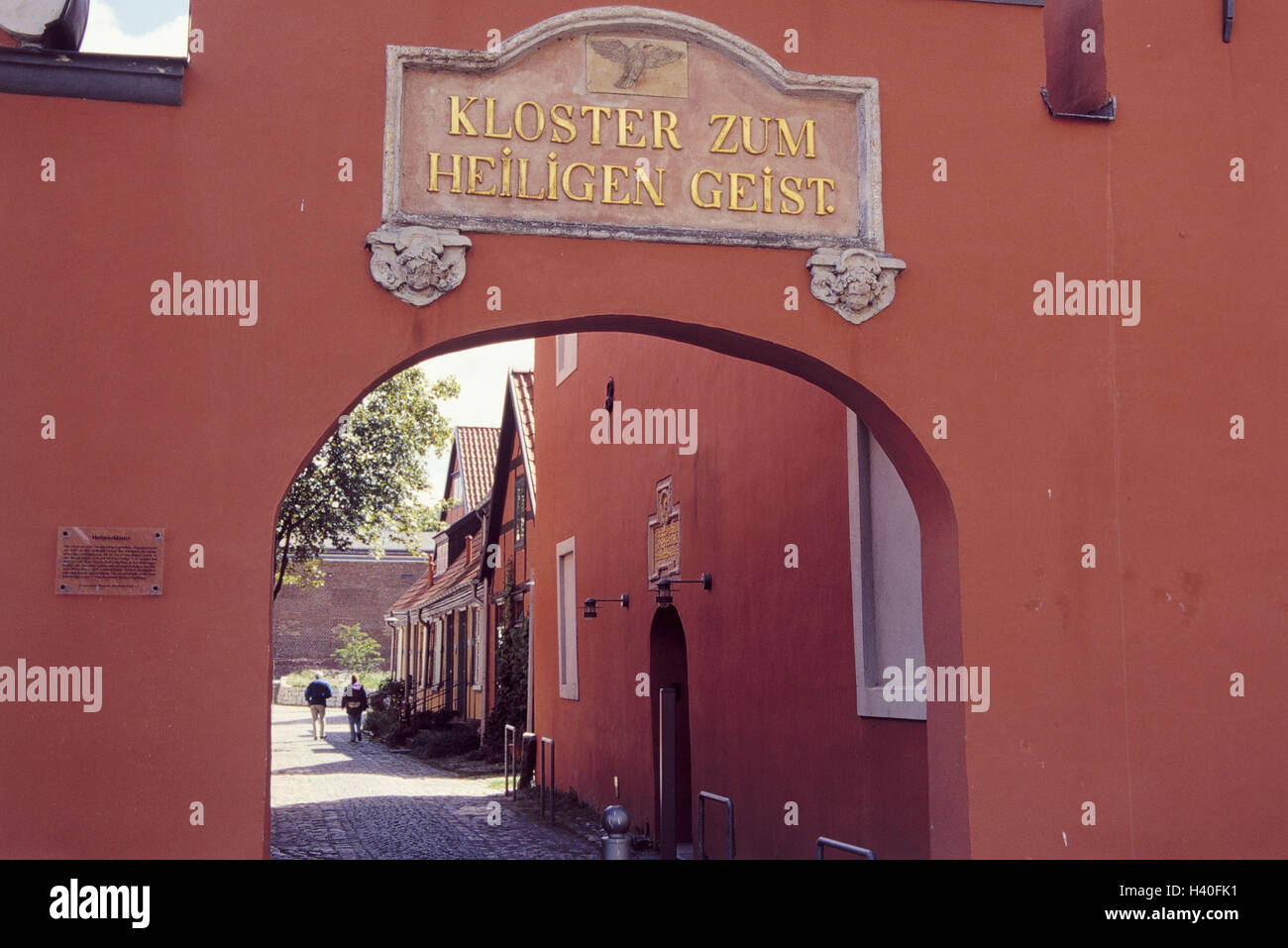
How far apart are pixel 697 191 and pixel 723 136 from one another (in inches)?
11.9

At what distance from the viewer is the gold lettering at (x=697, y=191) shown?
6281 millimetres

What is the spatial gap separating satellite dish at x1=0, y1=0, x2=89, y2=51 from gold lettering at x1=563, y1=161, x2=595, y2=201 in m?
2.21

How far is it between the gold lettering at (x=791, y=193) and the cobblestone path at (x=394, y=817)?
7248mm

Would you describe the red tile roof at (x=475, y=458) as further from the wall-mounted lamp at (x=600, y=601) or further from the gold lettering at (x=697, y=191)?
the gold lettering at (x=697, y=191)

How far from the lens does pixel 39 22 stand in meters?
5.75

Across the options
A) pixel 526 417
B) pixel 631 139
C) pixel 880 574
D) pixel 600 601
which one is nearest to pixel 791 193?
pixel 631 139

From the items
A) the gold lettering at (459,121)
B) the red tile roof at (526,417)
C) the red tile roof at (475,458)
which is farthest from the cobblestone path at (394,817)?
the red tile roof at (475,458)

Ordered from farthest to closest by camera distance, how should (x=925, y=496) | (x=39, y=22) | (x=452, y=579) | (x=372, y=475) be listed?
(x=452, y=579) → (x=372, y=475) → (x=925, y=496) → (x=39, y=22)

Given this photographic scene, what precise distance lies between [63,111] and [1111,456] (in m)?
5.04

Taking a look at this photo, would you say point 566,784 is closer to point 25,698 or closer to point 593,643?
point 593,643

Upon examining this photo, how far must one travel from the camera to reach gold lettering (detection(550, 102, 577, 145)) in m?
6.23

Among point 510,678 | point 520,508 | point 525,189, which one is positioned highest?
point 525,189

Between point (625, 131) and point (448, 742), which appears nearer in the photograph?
point (625, 131)

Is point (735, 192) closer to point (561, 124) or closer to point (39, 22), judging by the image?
point (561, 124)
